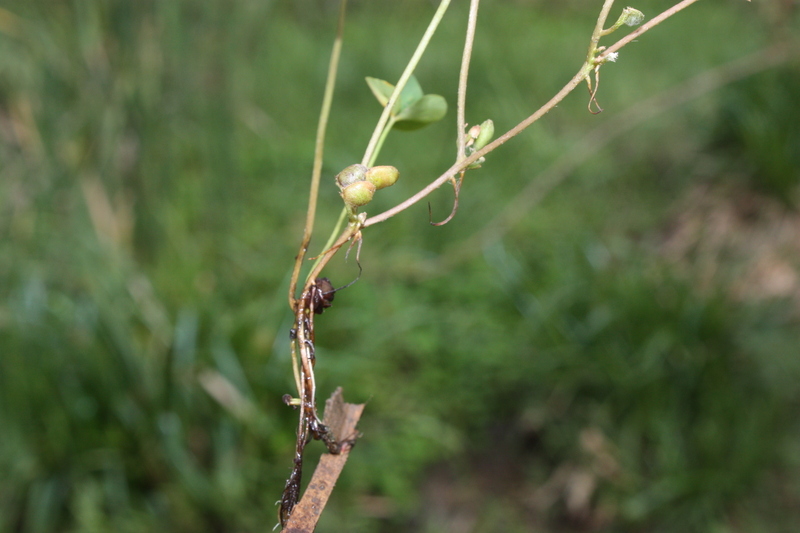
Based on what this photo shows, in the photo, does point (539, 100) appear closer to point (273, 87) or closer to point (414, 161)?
point (414, 161)

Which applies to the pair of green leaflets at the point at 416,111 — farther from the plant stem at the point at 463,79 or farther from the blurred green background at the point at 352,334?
the blurred green background at the point at 352,334

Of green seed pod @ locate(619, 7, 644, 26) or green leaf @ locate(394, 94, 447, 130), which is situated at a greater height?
green seed pod @ locate(619, 7, 644, 26)

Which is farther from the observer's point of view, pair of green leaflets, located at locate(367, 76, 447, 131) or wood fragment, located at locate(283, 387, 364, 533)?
pair of green leaflets, located at locate(367, 76, 447, 131)

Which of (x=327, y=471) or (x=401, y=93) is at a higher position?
(x=401, y=93)

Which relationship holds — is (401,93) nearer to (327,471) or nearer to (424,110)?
(424,110)

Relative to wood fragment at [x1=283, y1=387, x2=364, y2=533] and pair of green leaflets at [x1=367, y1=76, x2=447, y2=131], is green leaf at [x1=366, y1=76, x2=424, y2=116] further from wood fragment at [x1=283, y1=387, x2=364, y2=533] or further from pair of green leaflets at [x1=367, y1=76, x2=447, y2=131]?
wood fragment at [x1=283, y1=387, x2=364, y2=533]

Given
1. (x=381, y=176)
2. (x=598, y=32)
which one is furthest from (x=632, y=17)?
(x=381, y=176)

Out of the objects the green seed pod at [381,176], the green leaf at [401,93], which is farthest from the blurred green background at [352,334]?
the green seed pod at [381,176]

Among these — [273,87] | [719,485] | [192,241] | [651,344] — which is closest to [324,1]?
[273,87]

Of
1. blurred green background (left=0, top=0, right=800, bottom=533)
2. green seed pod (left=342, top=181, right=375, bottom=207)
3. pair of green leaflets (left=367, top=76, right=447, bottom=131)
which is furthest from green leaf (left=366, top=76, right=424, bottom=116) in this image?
blurred green background (left=0, top=0, right=800, bottom=533)
